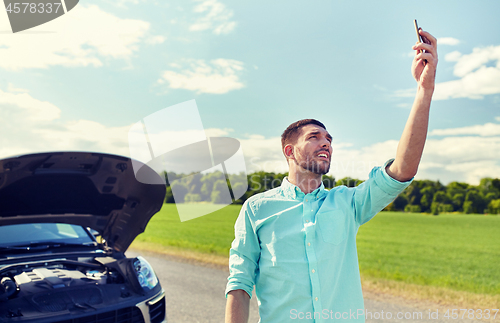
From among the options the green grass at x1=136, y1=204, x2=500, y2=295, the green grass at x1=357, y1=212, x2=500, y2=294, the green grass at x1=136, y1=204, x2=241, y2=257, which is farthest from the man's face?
the green grass at x1=136, y1=204, x2=241, y2=257

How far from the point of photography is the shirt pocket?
5.45 feet

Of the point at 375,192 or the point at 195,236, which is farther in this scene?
the point at 195,236

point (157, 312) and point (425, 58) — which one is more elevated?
point (425, 58)

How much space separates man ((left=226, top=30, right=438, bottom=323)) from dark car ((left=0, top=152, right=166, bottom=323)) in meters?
2.02

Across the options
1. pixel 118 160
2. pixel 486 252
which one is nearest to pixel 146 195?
pixel 118 160

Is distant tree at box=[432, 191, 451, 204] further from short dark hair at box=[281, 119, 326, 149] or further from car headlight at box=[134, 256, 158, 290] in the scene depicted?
short dark hair at box=[281, 119, 326, 149]

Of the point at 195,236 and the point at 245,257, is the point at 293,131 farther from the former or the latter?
the point at 195,236

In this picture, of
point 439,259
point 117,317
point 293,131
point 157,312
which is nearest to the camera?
point 293,131

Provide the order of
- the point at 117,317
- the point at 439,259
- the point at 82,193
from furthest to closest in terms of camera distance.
→ the point at 439,259
the point at 82,193
the point at 117,317

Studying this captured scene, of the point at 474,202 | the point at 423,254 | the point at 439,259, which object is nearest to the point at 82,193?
the point at 439,259

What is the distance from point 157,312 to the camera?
3.39 meters

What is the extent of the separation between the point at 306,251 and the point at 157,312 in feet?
7.79

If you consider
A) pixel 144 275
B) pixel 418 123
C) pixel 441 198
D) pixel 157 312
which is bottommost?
pixel 441 198

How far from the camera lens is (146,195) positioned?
3781mm
